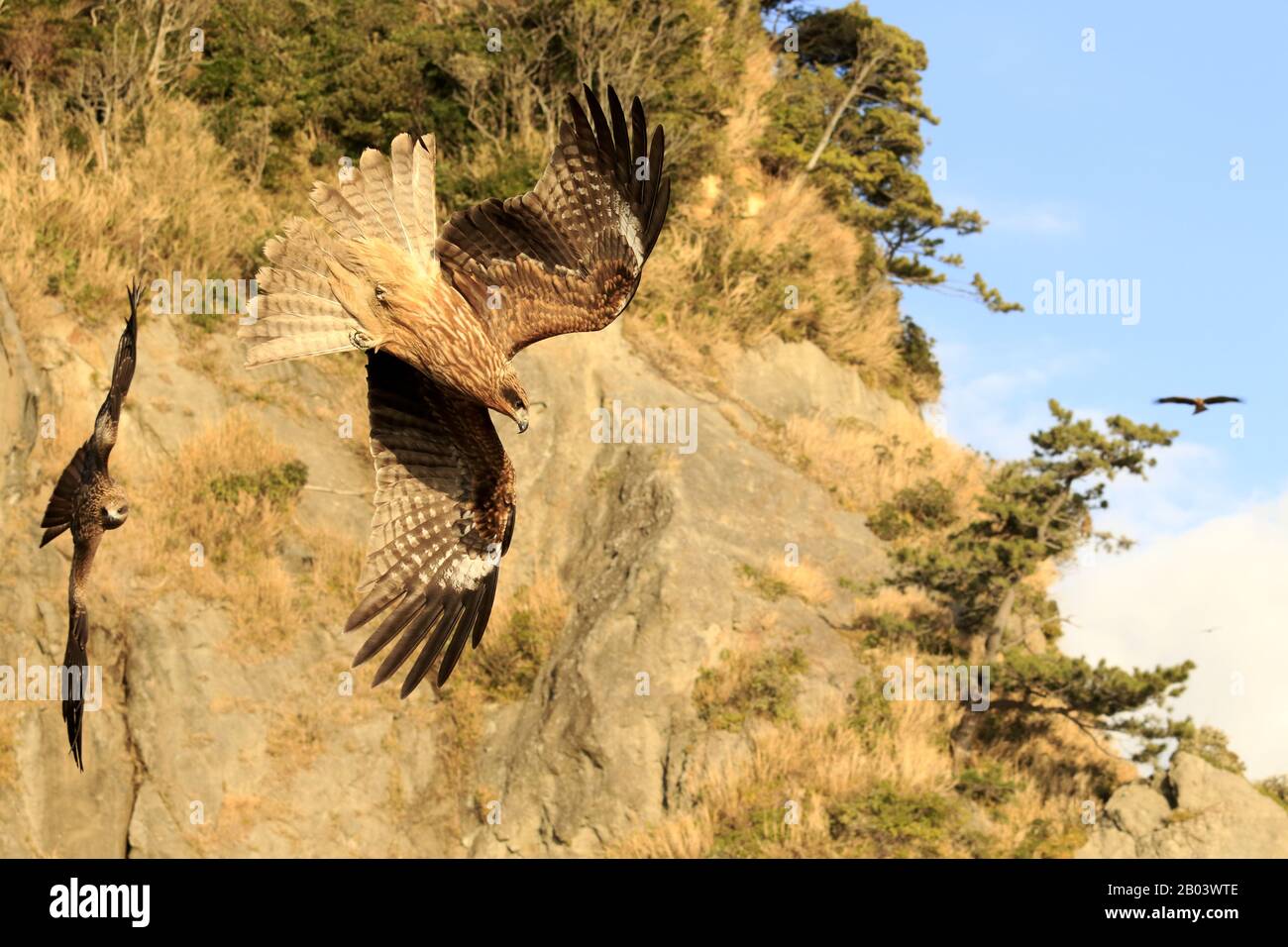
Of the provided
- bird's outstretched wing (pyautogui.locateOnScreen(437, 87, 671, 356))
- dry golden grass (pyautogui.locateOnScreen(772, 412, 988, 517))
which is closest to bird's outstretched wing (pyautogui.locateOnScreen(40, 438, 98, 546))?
bird's outstretched wing (pyautogui.locateOnScreen(437, 87, 671, 356))

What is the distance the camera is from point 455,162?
23.8 meters

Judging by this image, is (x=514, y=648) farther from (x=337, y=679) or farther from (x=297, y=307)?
(x=297, y=307)

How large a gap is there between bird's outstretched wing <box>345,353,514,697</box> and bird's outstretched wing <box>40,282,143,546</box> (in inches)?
59.6

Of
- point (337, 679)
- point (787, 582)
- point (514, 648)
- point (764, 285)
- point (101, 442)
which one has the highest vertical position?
point (764, 285)

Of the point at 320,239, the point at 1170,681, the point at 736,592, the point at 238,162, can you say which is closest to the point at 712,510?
the point at 736,592

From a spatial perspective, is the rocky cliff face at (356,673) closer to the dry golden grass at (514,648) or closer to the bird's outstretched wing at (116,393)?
the dry golden grass at (514,648)

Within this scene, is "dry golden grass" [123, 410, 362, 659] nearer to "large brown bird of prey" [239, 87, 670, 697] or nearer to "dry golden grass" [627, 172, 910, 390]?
"dry golden grass" [627, 172, 910, 390]

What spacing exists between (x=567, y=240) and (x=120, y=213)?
12.8m

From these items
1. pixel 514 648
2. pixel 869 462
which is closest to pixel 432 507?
pixel 514 648

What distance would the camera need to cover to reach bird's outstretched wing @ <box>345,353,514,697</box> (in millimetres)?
9625

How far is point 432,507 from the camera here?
33.1 feet

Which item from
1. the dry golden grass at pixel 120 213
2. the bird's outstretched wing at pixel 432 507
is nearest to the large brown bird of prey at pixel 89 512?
the bird's outstretched wing at pixel 432 507

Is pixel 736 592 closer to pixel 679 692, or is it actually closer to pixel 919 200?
pixel 679 692
